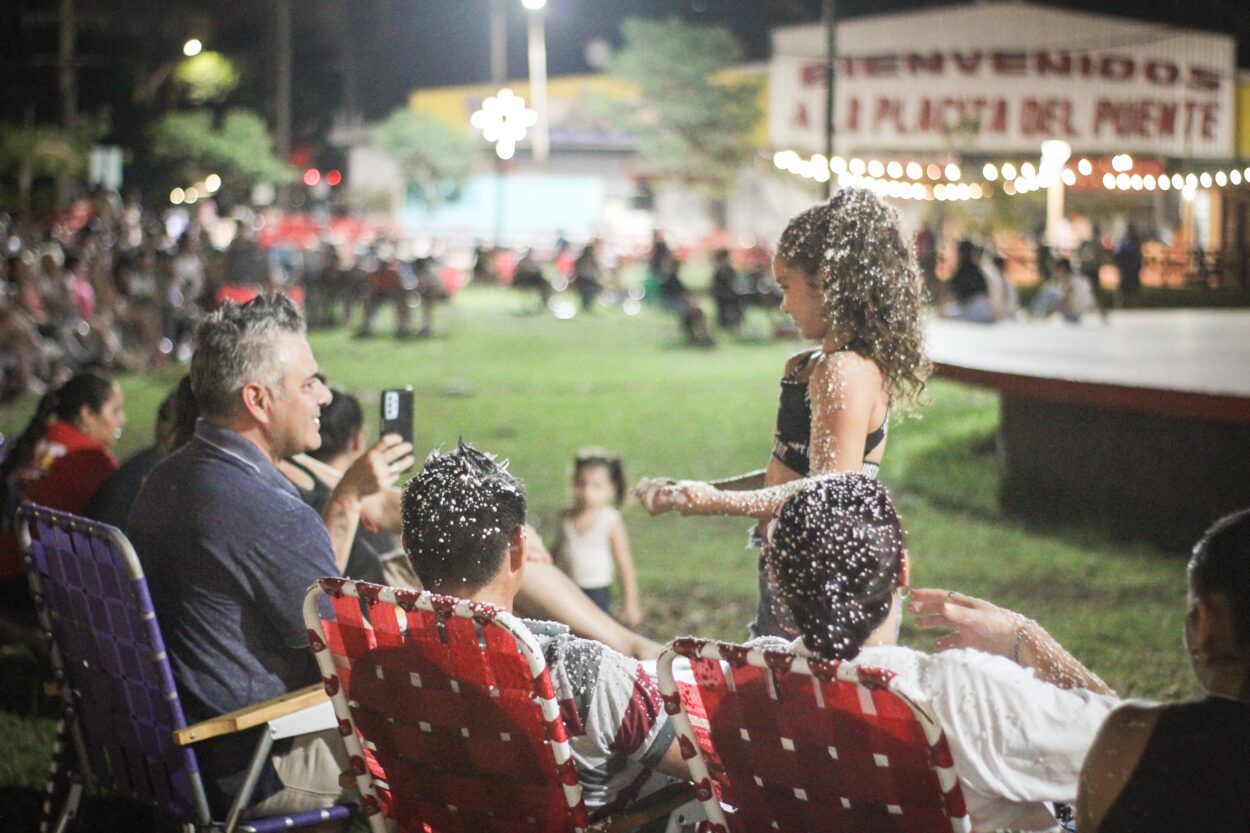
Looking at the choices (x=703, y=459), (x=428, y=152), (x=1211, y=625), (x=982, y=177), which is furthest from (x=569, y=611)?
(x=428, y=152)

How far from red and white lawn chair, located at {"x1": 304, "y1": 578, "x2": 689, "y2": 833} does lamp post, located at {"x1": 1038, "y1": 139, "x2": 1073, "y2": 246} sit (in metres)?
22.1

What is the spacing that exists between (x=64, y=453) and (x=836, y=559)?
12.1 ft

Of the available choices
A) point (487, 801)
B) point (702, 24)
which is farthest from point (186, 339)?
point (702, 24)

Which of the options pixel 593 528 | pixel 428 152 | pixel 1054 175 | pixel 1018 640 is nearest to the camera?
pixel 1018 640

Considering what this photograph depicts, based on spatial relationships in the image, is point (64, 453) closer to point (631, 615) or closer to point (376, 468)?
point (376, 468)

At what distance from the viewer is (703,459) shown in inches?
464

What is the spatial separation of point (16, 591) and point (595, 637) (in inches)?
95.0

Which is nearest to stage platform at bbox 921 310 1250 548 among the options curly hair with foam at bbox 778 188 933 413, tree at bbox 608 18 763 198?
curly hair with foam at bbox 778 188 933 413

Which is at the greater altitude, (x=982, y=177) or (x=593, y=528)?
(x=982, y=177)

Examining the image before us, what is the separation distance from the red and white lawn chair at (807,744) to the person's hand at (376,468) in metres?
1.38

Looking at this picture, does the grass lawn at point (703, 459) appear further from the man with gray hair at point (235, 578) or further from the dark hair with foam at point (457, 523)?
the man with gray hair at point (235, 578)

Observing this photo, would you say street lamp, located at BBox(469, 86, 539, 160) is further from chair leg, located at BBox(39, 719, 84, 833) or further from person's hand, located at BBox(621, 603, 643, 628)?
chair leg, located at BBox(39, 719, 84, 833)

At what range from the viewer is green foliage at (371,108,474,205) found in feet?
165

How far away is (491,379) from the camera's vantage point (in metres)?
17.1
